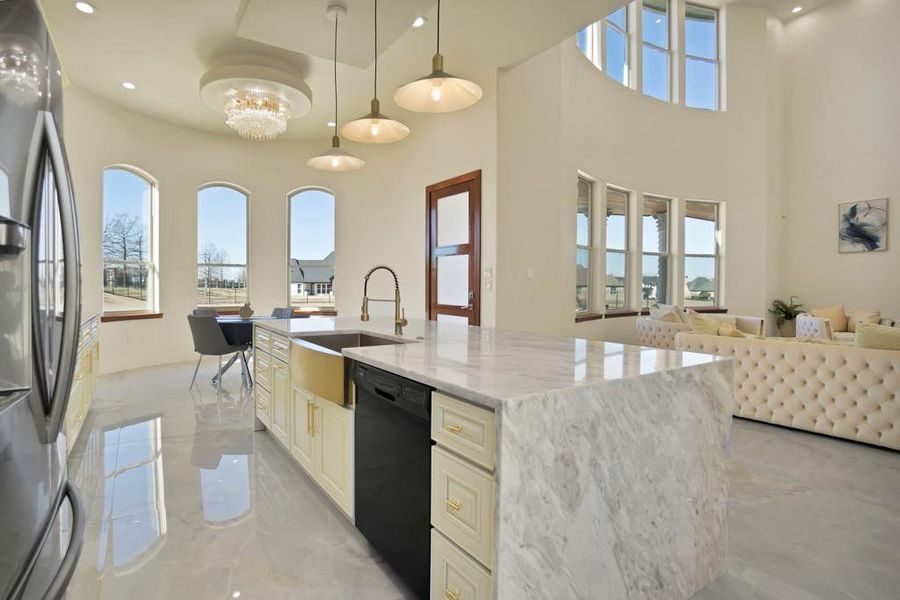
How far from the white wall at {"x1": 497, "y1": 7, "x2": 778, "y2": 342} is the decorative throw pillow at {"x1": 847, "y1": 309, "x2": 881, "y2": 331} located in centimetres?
116

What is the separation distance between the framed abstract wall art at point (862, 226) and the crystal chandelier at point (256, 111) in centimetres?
869

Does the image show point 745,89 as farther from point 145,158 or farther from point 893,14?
point 145,158

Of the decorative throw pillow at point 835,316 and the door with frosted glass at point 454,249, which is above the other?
the door with frosted glass at point 454,249

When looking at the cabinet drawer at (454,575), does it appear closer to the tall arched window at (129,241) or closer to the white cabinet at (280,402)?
the white cabinet at (280,402)

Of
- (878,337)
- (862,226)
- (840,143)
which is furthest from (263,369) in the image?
(840,143)

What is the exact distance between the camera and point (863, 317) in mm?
7051

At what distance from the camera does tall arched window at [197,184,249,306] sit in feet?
22.6

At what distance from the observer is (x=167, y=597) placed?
174 cm

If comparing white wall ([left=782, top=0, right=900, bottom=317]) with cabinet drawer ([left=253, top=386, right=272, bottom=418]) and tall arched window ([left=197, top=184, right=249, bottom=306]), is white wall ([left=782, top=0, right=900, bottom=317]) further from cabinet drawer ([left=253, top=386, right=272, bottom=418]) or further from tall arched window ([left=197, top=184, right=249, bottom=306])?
tall arched window ([left=197, top=184, right=249, bottom=306])

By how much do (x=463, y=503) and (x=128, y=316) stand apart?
20.1 ft

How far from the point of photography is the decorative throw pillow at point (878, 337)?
333 cm

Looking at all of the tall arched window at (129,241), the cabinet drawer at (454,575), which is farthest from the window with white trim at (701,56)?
the cabinet drawer at (454,575)

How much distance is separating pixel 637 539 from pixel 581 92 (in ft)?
18.3

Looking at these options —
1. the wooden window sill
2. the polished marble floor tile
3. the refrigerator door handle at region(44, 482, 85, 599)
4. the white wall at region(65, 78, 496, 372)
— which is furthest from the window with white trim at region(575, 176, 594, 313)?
the refrigerator door handle at region(44, 482, 85, 599)
